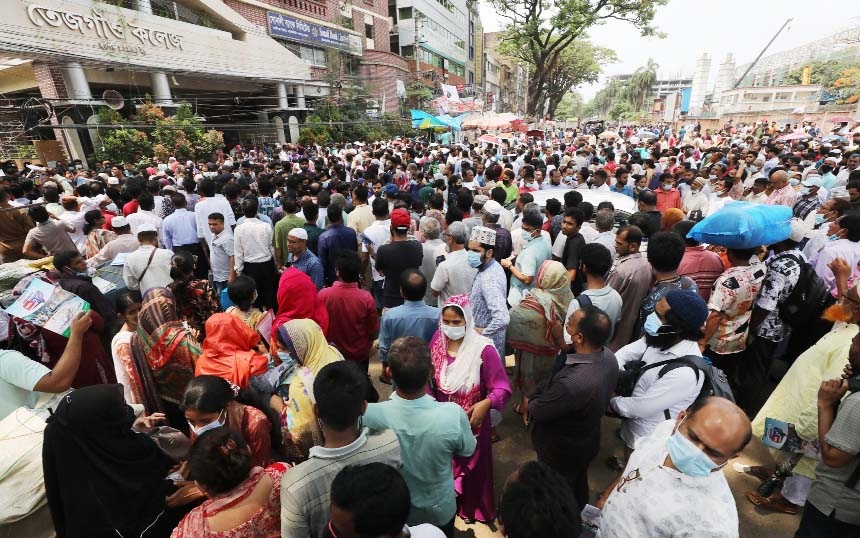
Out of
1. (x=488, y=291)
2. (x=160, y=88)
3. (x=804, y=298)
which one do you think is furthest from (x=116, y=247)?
(x=160, y=88)

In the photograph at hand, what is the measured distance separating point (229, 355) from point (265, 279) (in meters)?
2.77

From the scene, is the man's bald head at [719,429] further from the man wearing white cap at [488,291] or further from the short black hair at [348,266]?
the short black hair at [348,266]

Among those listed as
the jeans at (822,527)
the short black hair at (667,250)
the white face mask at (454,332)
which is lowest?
the jeans at (822,527)

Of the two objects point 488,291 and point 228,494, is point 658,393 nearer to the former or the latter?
point 488,291

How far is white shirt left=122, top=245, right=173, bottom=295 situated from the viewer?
4.02 meters

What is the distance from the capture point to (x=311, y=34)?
25.6m

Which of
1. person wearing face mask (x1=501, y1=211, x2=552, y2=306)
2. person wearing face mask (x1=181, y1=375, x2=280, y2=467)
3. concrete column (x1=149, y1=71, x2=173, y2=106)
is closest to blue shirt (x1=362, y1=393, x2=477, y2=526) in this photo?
person wearing face mask (x1=181, y1=375, x2=280, y2=467)

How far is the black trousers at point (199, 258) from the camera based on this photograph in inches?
223

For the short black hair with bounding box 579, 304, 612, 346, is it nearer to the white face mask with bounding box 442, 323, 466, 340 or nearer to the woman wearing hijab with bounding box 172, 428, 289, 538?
the white face mask with bounding box 442, 323, 466, 340

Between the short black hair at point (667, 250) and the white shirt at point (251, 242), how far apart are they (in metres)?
4.17

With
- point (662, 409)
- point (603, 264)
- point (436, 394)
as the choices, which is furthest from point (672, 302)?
point (436, 394)

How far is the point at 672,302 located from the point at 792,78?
8361cm

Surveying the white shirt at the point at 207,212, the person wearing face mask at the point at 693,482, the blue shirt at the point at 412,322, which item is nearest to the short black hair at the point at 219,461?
the blue shirt at the point at 412,322

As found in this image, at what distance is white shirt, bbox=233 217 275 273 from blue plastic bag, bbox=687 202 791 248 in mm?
4596
